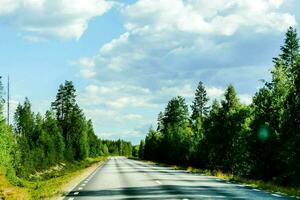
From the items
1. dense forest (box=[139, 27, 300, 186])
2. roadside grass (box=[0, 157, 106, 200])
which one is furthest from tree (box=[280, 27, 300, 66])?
roadside grass (box=[0, 157, 106, 200])

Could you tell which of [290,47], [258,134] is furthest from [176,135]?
[258,134]

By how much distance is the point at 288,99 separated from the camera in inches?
1205

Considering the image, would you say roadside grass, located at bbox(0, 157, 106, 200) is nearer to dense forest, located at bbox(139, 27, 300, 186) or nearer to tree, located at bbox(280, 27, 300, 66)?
dense forest, located at bbox(139, 27, 300, 186)

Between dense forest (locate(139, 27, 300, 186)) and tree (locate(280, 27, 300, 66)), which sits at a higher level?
tree (locate(280, 27, 300, 66))

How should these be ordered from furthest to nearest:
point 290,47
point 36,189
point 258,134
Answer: point 290,47, point 258,134, point 36,189

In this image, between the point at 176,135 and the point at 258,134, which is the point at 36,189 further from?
the point at 176,135

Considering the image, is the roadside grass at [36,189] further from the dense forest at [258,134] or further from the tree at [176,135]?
the tree at [176,135]

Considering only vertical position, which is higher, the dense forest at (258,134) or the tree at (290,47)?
the tree at (290,47)

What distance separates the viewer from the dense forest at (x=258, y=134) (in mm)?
29953

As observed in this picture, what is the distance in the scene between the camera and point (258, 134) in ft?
119

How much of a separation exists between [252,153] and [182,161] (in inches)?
1597

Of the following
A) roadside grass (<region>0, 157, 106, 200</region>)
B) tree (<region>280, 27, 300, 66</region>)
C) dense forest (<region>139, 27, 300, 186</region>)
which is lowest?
roadside grass (<region>0, 157, 106, 200</region>)

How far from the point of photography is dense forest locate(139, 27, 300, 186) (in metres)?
30.0

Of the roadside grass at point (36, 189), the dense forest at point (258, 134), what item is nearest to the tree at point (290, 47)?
the dense forest at point (258, 134)
